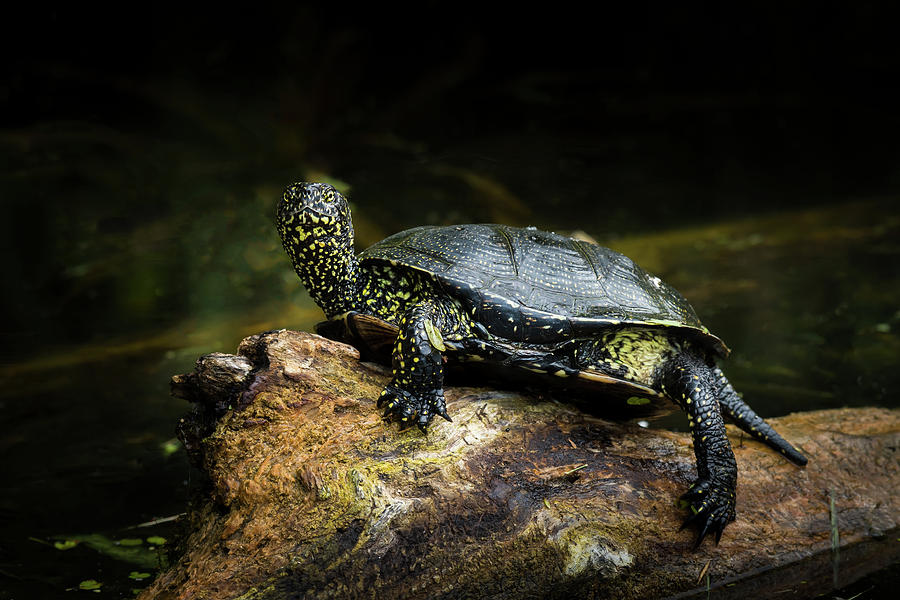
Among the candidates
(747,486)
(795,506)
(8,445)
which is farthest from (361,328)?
(8,445)

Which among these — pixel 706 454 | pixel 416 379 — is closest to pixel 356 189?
pixel 416 379

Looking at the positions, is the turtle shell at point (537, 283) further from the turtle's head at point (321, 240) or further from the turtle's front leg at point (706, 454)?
the turtle's front leg at point (706, 454)

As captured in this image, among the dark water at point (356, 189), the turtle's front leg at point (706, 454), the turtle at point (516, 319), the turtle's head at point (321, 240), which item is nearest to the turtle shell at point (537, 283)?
the turtle at point (516, 319)

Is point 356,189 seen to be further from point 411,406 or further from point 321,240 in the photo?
point 411,406

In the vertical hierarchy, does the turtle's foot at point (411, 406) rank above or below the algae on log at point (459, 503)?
above

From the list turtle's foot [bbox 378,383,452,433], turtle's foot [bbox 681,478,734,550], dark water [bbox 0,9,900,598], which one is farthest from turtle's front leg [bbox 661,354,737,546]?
dark water [bbox 0,9,900,598]

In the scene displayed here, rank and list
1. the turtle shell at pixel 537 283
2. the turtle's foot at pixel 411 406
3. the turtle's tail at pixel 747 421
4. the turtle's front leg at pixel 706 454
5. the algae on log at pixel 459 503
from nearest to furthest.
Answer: the algae on log at pixel 459 503
the turtle's foot at pixel 411 406
the turtle's front leg at pixel 706 454
the turtle shell at pixel 537 283
the turtle's tail at pixel 747 421

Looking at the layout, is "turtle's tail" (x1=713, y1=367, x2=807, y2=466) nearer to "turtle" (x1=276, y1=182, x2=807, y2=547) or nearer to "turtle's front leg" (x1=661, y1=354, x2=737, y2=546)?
"turtle" (x1=276, y1=182, x2=807, y2=547)
